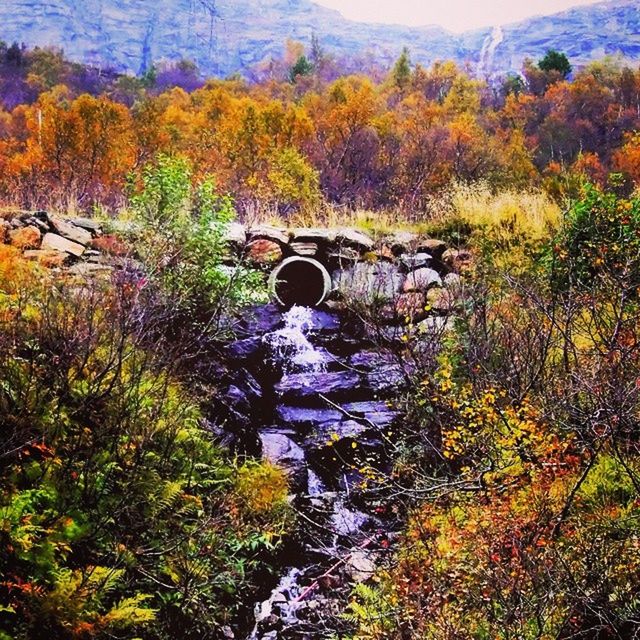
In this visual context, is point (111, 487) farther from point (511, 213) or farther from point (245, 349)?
point (511, 213)

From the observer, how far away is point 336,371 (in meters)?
8.23

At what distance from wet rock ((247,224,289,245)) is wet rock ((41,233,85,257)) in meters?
2.58

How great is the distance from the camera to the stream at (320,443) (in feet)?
16.1

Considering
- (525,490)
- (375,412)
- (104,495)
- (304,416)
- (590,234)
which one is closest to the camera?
(104,495)

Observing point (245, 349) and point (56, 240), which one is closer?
point (245, 349)

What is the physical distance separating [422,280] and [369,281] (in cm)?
86

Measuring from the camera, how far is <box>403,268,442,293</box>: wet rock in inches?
332

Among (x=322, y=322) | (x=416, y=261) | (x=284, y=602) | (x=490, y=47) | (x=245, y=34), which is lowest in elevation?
(x=284, y=602)

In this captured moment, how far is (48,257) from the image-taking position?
24.5ft

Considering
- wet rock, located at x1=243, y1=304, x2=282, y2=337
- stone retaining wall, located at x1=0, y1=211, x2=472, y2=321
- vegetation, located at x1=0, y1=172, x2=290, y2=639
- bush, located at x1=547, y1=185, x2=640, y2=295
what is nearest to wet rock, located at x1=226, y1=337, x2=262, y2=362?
wet rock, located at x1=243, y1=304, x2=282, y2=337

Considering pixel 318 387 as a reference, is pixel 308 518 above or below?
below

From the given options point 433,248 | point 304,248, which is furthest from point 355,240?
point 433,248

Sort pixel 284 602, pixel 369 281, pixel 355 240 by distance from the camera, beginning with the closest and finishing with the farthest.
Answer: pixel 284 602 → pixel 369 281 → pixel 355 240

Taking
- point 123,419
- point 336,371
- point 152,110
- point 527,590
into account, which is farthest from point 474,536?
point 152,110
